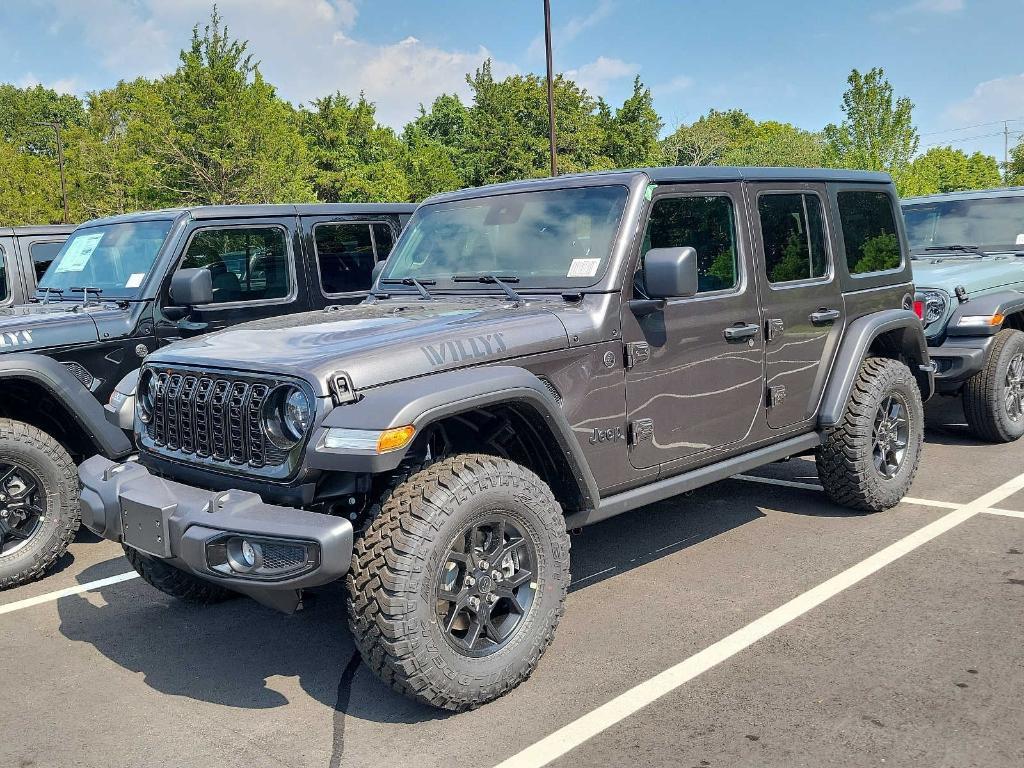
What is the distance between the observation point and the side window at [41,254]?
7727 mm

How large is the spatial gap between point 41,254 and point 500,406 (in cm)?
577

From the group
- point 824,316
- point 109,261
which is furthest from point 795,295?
point 109,261

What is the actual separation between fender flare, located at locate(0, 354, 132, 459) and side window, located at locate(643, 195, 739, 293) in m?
3.11

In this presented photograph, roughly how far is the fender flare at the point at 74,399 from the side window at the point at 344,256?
1982 millimetres

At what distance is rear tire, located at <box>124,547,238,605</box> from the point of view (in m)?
4.29

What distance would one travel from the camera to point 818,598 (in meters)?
4.35

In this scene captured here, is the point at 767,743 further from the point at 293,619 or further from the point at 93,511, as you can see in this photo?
the point at 93,511

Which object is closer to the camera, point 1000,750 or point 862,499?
point 1000,750

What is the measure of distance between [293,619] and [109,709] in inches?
40.5

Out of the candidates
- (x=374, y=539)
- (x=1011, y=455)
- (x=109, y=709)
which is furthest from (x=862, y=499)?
(x=109, y=709)

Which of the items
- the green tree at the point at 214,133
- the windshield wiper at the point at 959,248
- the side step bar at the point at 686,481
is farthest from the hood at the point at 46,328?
the green tree at the point at 214,133

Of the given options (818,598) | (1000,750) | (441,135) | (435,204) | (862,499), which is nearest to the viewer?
(1000,750)

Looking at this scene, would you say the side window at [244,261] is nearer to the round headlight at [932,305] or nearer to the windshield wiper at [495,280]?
the windshield wiper at [495,280]


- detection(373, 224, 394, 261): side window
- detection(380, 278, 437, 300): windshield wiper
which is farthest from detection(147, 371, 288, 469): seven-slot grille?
detection(373, 224, 394, 261): side window
